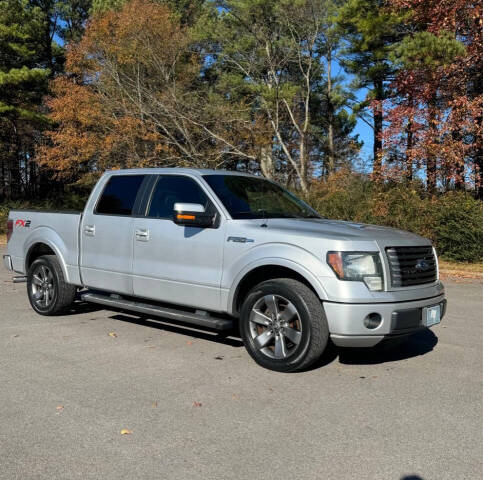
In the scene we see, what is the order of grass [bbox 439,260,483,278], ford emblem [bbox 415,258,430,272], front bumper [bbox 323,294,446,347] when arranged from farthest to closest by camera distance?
grass [bbox 439,260,483,278] < ford emblem [bbox 415,258,430,272] < front bumper [bbox 323,294,446,347]

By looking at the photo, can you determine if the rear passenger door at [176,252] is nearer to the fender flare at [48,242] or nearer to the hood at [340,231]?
the hood at [340,231]

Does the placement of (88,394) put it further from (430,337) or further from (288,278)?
(430,337)

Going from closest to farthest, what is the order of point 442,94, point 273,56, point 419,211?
point 419,211 → point 442,94 → point 273,56

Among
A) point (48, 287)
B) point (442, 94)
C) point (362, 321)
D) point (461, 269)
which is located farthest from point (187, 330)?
point (442, 94)

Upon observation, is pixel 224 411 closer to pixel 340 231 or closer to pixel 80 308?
pixel 340 231

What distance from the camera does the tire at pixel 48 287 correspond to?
22.7 feet

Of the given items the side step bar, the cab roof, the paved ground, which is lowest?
the paved ground

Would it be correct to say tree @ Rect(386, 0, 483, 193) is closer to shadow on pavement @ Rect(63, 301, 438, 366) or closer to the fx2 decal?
shadow on pavement @ Rect(63, 301, 438, 366)

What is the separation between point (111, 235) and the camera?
6.29 m

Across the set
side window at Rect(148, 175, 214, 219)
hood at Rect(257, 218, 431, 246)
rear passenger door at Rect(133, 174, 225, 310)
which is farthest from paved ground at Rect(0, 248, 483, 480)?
side window at Rect(148, 175, 214, 219)

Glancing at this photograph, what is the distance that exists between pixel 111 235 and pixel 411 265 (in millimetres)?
3441

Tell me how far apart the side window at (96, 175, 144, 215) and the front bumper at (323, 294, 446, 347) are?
290 centimetres

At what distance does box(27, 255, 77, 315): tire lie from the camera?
272 inches

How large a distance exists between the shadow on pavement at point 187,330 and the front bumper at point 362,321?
154 centimetres
